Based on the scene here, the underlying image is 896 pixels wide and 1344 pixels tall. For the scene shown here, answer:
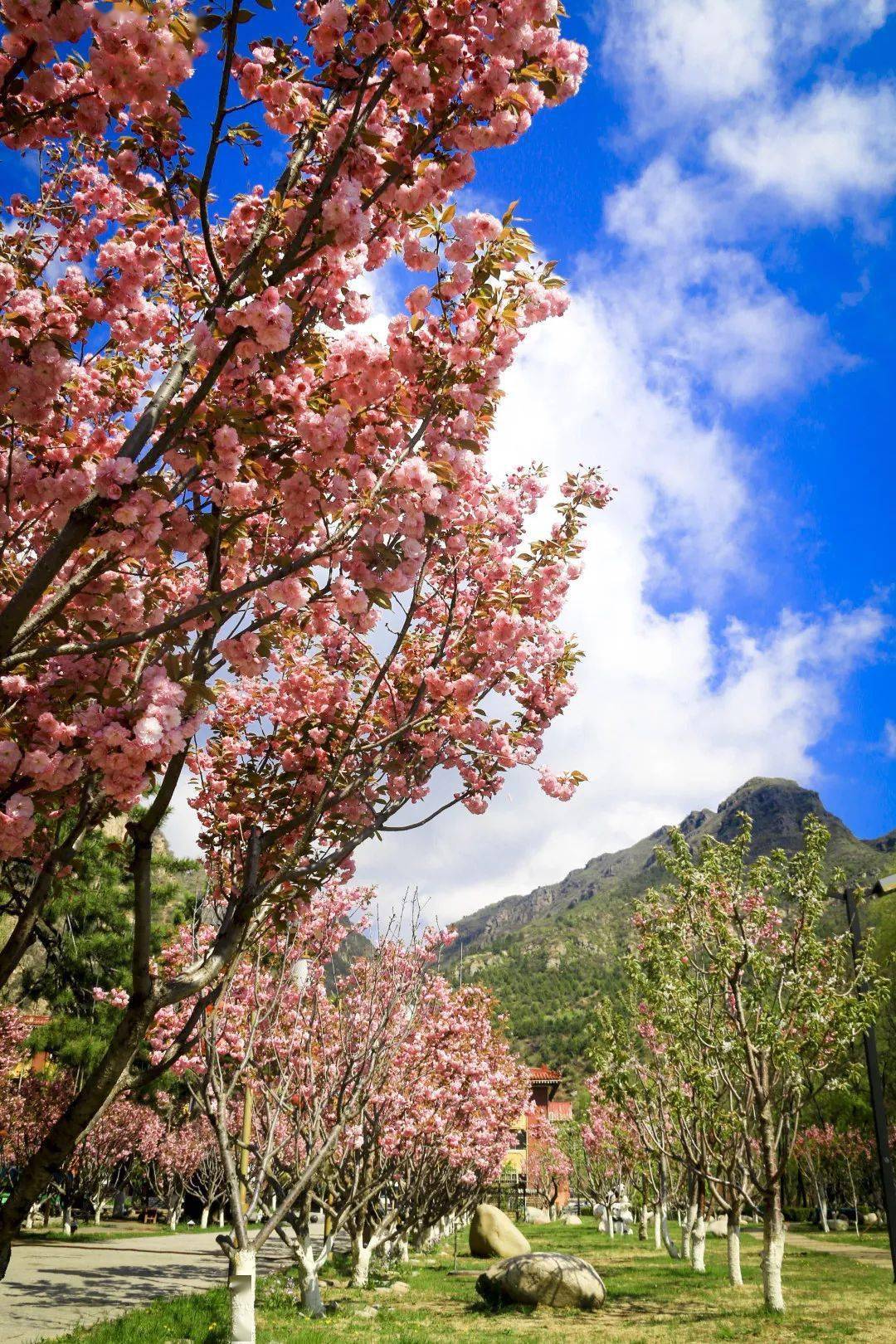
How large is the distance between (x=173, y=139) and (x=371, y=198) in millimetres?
1040

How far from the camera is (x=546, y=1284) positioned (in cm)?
1316

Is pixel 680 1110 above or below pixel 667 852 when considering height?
below

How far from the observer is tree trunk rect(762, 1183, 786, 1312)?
36.0 feet

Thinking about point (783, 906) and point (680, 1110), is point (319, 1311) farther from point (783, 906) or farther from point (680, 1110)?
point (783, 906)

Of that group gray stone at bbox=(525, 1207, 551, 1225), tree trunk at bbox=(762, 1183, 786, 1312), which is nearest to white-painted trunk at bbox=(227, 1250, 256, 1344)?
tree trunk at bbox=(762, 1183, 786, 1312)

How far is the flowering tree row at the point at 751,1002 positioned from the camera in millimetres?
10977

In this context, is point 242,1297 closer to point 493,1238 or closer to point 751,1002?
point 751,1002

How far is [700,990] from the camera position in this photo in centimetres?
1278

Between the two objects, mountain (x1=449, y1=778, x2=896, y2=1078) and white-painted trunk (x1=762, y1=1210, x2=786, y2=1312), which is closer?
white-painted trunk (x1=762, y1=1210, x2=786, y2=1312)

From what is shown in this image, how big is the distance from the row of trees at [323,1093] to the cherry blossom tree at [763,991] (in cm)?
389

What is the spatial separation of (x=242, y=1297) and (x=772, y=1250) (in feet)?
25.1

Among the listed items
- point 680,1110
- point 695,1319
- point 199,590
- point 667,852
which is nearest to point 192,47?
point 199,590

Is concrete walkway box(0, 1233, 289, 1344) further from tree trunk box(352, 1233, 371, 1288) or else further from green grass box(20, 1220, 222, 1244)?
tree trunk box(352, 1233, 371, 1288)

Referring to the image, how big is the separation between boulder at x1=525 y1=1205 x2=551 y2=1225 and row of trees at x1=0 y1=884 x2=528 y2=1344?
23.6 meters
